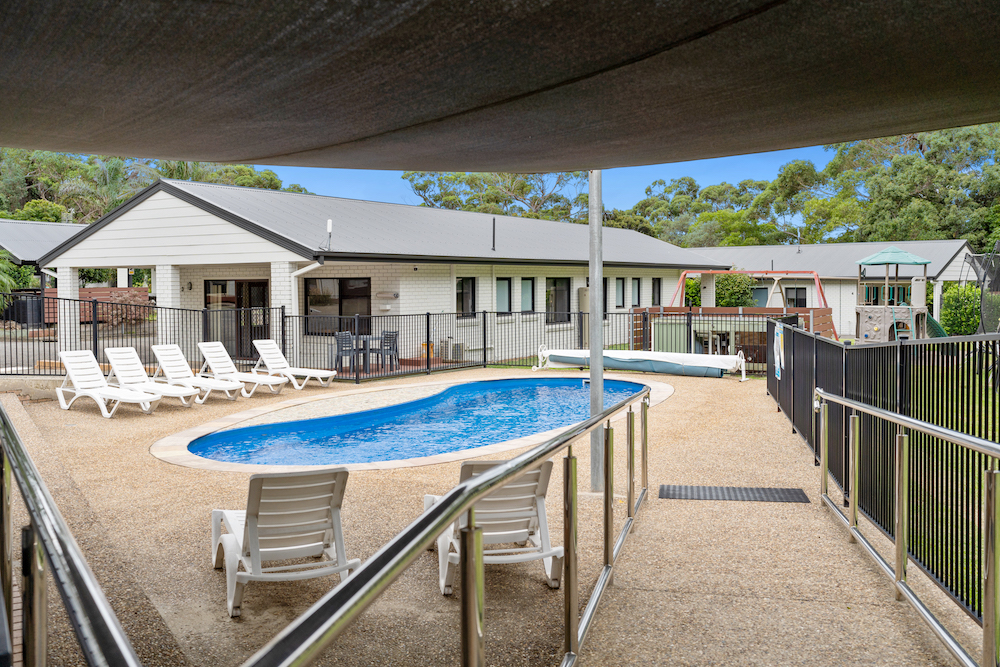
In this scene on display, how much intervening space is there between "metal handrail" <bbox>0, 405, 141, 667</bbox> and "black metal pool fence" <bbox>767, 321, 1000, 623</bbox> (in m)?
3.13

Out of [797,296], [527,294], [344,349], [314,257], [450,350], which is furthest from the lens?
[797,296]

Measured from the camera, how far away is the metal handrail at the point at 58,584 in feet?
3.31

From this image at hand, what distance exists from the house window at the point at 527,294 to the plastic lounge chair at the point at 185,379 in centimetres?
1088

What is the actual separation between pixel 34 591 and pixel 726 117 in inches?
126

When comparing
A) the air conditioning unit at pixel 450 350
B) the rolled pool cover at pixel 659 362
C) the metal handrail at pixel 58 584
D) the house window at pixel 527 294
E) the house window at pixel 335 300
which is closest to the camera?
the metal handrail at pixel 58 584

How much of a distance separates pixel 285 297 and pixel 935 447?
16.0 meters

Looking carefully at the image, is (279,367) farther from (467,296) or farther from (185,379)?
(467,296)

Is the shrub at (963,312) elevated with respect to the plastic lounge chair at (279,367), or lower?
elevated

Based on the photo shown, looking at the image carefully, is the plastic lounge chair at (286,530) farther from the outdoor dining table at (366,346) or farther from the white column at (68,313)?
the white column at (68,313)

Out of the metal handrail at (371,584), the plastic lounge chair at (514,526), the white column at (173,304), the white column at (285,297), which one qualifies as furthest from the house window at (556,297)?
the metal handrail at (371,584)

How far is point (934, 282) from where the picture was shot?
3500 cm

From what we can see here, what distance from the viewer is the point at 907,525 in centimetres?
430

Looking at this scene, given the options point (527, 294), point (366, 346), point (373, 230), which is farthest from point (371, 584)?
point (527, 294)

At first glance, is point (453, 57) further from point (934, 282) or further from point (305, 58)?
point (934, 282)
